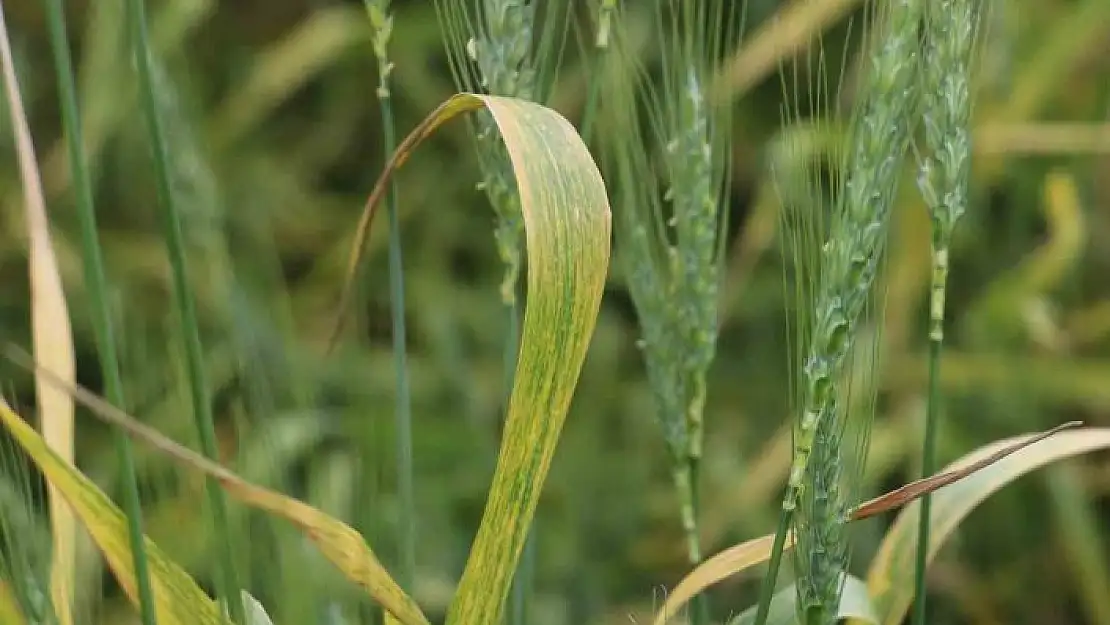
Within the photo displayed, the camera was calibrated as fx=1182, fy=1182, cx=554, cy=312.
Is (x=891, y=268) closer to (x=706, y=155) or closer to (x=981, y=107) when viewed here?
(x=981, y=107)

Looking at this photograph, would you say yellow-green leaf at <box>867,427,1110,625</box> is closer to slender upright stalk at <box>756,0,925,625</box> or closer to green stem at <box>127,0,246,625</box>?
slender upright stalk at <box>756,0,925,625</box>

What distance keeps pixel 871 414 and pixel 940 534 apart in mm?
113

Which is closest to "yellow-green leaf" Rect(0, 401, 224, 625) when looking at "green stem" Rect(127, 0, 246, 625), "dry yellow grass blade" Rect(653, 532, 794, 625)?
"green stem" Rect(127, 0, 246, 625)

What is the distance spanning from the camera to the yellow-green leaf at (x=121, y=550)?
0.33 meters

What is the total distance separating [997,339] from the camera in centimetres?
90

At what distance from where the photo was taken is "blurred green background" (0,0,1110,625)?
2.78 feet

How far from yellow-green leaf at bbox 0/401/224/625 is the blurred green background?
0.27 m

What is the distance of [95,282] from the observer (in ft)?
1.00

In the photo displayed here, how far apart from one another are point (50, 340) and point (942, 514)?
0.33 metres

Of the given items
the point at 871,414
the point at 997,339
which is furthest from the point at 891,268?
the point at 871,414

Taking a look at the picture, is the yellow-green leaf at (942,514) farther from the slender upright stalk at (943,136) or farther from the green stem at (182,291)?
the green stem at (182,291)

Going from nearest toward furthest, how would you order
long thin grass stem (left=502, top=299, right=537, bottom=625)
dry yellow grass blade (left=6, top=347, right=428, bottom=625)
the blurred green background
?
dry yellow grass blade (left=6, top=347, right=428, bottom=625) < long thin grass stem (left=502, top=299, right=537, bottom=625) < the blurred green background

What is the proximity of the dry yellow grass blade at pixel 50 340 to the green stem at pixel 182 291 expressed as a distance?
0.07 metres

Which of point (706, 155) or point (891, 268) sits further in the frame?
point (891, 268)
